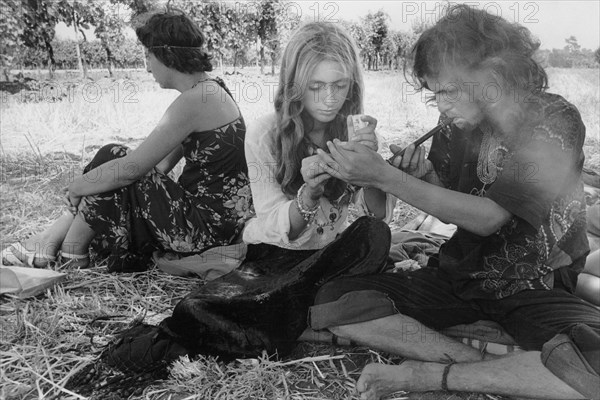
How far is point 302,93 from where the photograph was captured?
7.07 feet

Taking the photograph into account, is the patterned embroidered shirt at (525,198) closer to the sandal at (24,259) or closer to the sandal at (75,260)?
the sandal at (75,260)

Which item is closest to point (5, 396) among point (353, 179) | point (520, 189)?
point (353, 179)

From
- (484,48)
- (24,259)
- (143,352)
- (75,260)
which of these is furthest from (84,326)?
(484,48)

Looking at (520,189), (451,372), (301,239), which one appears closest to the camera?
(520,189)

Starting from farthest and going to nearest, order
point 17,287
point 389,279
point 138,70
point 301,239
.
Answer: point 138,70 → point 17,287 → point 301,239 → point 389,279

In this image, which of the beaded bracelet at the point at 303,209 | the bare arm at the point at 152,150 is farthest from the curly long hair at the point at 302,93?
the bare arm at the point at 152,150

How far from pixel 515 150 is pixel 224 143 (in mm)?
1350

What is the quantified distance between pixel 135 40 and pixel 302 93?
795cm

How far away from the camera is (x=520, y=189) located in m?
1.67

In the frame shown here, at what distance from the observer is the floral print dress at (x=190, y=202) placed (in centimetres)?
262

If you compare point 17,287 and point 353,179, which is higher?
point 353,179

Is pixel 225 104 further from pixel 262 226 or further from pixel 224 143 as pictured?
pixel 262 226

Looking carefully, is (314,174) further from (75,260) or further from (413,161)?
(75,260)

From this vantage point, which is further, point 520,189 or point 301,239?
point 301,239
